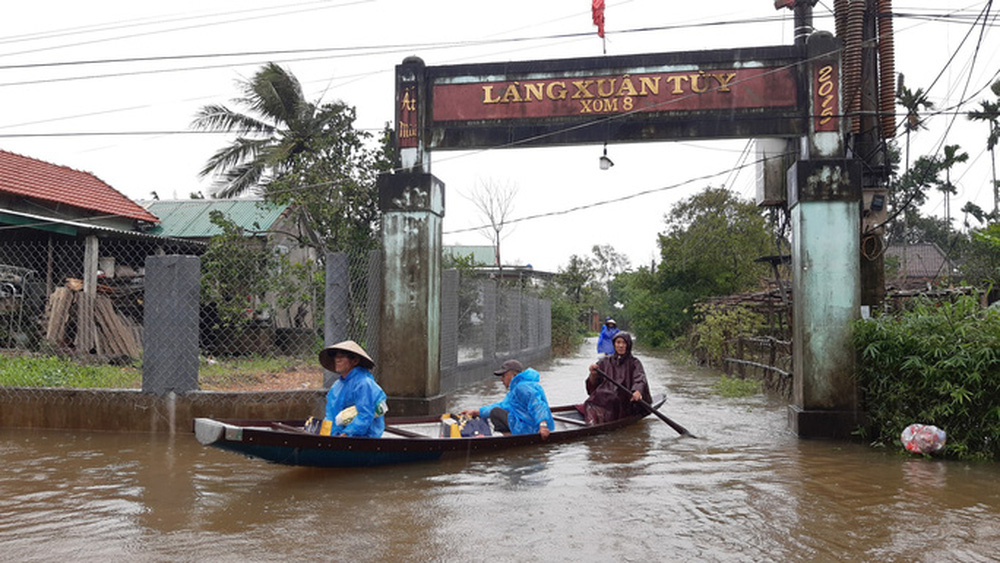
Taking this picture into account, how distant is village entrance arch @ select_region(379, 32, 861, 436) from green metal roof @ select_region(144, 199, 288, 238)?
10.6 metres

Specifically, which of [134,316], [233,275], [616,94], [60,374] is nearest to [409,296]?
[616,94]

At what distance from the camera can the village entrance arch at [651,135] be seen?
28.6ft

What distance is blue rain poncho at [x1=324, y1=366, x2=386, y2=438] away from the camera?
657cm

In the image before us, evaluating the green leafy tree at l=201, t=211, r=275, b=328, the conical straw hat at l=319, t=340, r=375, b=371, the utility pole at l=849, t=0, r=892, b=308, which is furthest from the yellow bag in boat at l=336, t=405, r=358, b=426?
the green leafy tree at l=201, t=211, r=275, b=328

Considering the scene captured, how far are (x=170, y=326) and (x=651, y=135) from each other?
666cm

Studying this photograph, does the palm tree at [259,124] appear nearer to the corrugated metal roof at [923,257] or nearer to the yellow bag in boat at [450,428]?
the yellow bag in boat at [450,428]

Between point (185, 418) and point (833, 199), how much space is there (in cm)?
849

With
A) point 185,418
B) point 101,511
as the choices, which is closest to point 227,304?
point 185,418

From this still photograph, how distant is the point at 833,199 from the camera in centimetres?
877

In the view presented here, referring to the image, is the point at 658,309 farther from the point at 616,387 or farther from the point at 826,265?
the point at 826,265

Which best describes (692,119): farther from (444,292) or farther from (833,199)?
(444,292)

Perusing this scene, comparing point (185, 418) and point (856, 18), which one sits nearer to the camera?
point (185, 418)

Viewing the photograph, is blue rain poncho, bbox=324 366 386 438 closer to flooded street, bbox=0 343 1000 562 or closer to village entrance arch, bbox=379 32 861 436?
flooded street, bbox=0 343 1000 562

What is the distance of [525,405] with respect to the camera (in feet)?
26.9
